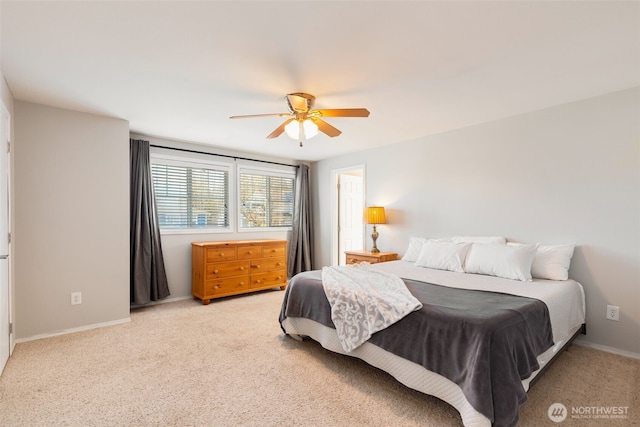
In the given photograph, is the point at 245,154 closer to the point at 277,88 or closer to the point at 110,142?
the point at 110,142

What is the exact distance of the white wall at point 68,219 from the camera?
3020mm

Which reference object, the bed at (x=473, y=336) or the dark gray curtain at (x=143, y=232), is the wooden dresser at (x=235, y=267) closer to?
the dark gray curtain at (x=143, y=232)

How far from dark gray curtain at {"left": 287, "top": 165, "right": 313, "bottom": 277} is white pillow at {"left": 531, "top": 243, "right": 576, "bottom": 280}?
11.9 feet

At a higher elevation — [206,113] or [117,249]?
[206,113]

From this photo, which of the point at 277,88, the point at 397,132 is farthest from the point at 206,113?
the point at 397,132

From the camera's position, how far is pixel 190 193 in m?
4.71

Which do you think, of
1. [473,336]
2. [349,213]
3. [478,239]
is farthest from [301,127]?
[349,213]

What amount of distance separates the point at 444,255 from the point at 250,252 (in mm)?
2736

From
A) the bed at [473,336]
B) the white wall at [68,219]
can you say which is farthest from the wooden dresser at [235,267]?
the bed at [473,336]

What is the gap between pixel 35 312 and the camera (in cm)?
306

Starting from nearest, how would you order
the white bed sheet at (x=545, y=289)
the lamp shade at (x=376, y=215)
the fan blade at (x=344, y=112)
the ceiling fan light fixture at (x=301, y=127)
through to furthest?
the white bed sheet at (x=545, y=289)
the fan blade at (x=344, y=112)
the ceiling fan light fixture at (x=301, y=127)
the lamp shade at (x=376, y=215)

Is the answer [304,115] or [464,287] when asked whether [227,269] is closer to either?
[304,115]

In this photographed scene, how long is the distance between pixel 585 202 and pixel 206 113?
3.82 metres

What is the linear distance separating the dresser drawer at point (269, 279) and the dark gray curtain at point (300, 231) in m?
0.58
